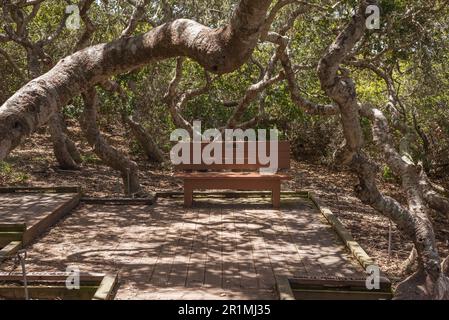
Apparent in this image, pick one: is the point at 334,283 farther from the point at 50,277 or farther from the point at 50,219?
the point at 50,219

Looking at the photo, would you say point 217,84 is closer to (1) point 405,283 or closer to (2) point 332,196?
(2) point 332,196

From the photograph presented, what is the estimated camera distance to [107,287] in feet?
17.0

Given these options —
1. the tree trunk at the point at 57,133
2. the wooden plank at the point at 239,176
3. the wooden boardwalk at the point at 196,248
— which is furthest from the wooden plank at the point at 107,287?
the tree trunk at the point at 57,133

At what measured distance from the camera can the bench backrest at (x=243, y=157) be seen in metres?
9.71

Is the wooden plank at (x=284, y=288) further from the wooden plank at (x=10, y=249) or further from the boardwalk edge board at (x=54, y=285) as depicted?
the wooden plank at (x=10, y=249)

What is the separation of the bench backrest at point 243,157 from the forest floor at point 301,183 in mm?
1709

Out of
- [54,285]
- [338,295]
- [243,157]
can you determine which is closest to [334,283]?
[338,295]

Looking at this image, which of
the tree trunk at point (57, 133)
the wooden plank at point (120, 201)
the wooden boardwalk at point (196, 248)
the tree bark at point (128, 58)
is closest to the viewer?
the tree bark at point (128, 58)

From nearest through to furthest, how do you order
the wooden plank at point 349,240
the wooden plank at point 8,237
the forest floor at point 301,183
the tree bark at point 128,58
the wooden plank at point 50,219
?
the tree bark at point 128,58 → the wooden plank at point 349,240 → the wooden plank at point 8,237 → the wooden plank at point 50,219 → the forest floor at point 301,183

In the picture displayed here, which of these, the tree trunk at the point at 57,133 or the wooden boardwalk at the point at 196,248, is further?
the tree trunk at the point at 57,133

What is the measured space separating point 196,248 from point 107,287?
1907 mm

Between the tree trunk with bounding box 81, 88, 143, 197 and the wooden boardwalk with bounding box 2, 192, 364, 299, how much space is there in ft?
2.91

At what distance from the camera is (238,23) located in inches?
153

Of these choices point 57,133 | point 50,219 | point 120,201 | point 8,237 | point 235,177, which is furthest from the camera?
A: point 57,133
